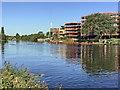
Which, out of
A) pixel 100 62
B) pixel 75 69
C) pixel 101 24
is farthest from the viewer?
pixel 101 24

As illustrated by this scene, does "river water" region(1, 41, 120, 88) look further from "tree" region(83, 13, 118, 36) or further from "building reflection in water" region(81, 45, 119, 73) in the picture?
"tree" region(83, 13, 118, 36)

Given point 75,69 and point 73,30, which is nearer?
point 75,69

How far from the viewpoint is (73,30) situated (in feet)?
602

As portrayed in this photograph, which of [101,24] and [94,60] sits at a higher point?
[101,24]

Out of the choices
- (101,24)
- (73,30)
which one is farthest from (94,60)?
(73,30)

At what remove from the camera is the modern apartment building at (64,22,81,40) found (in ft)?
591

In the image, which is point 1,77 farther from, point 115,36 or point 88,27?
point 115,36

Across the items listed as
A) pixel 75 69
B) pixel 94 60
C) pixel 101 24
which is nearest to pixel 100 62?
pixel 94 60

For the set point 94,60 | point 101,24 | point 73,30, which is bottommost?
point 94,60

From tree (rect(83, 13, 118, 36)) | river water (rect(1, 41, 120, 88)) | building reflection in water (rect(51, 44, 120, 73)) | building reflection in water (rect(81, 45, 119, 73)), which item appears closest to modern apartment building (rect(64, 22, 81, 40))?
tree (rect(83, 13, 118, 36))

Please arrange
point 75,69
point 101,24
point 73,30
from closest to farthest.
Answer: point 75,69 < point 101,24 < point 73,30

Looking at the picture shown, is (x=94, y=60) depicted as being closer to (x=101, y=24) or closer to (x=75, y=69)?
(x=75, y=69)

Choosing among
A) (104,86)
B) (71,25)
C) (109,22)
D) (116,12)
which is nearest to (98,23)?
(109,22)

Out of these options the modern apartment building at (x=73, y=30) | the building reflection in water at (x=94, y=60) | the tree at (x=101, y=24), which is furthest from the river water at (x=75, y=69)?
the modern apartment building at (x=73, y=30)
